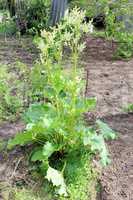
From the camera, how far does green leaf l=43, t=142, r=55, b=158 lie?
3963 mm

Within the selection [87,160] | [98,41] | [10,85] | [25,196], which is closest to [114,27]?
[98,41]

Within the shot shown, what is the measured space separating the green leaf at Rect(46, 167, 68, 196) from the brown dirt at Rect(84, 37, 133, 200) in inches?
13.4

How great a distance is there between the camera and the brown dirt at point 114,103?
4.01m

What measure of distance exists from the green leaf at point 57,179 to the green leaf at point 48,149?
0.20 m

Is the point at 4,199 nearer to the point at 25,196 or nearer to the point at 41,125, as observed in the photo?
the point at 25,196

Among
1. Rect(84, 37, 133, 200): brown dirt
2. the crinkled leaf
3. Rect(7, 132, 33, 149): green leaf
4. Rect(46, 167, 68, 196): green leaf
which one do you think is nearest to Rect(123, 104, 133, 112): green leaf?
Rect(84, 37, 133, 200): brown dirt

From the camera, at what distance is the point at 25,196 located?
12.4 ft

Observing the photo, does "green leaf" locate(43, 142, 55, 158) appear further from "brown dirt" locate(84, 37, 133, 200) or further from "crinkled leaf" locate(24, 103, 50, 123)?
"brown dirt" locate(84, 37, 133, 200)

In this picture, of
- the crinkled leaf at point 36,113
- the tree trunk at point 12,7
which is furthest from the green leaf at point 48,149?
the tree trunk at point 12,7

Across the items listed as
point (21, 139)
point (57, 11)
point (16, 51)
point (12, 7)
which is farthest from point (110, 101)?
point (12, 7)

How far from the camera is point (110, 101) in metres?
5.91

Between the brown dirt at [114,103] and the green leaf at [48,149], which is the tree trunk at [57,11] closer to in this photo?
the brown dirt at [114,103]

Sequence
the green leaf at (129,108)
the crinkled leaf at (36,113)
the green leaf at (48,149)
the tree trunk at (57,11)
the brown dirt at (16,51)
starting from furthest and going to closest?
the tree trunk at (57,11) < the brown dirt at (16,51) < the green leaf at (129,108) < the crinkled leaf at (36,113) < the green leaf at (48,149)

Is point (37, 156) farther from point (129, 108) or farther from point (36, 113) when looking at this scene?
point (129, 108)
